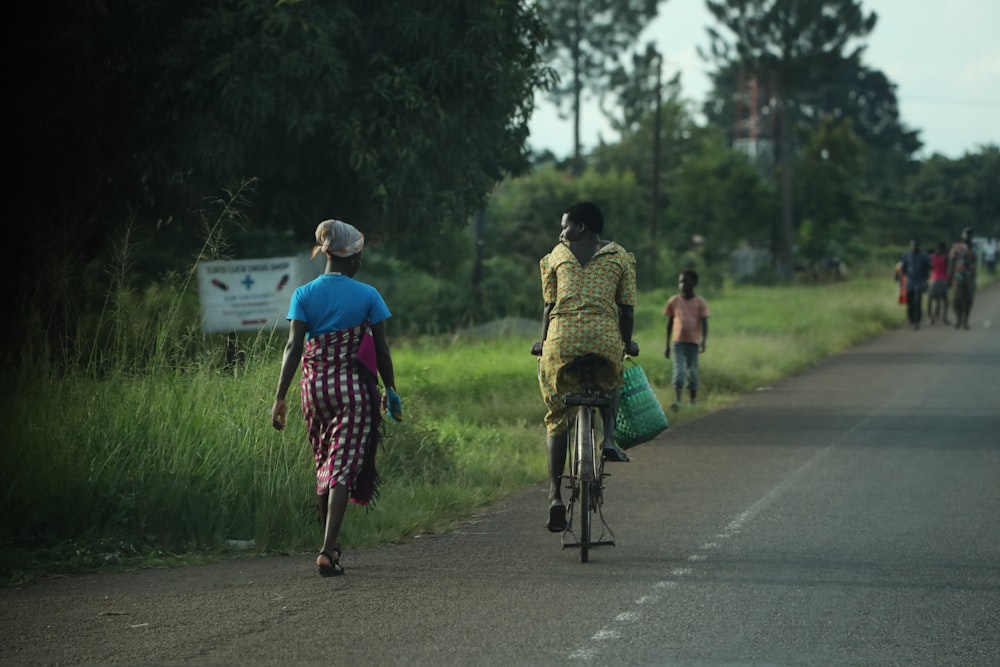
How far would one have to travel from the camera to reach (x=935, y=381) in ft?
65.2

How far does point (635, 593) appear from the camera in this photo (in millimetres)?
7145

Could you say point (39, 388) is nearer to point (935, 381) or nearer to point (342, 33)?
point (342, 33)

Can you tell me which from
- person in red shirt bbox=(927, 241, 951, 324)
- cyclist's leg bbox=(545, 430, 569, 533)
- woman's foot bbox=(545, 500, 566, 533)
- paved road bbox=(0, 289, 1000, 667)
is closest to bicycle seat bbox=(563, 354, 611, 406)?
cyclist's leg bbox=(545, 430, 569, 533)

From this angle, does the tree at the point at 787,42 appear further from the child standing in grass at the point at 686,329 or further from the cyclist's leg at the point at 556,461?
the cyclist's leg at the point at 556,461

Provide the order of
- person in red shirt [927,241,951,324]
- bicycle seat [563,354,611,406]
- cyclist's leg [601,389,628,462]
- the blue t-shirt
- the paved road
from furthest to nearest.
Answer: person in red shirt [927,241,951,324]
cyclist's leg [601,389,628,462]
bicycle seat [563,354,611,406]
the blue t-shirt
the paved road

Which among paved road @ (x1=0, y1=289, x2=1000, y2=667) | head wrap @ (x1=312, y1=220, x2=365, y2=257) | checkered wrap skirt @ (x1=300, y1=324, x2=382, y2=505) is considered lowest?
paved road @ (x1=0, y1=289, x2=1000, y2=667)

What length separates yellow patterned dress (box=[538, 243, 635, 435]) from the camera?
26.2ft

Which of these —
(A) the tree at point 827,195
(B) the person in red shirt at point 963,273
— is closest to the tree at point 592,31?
(A) the tree at point 827,195

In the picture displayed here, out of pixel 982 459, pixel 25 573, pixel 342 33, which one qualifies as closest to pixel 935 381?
pixel 982 459

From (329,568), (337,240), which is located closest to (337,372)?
(337,240)

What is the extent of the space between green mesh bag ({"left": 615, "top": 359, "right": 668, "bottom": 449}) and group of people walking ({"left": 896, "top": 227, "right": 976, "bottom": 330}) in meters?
20.2

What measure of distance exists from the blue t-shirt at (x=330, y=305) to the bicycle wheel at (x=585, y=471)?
125cm

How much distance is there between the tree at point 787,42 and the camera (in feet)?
178

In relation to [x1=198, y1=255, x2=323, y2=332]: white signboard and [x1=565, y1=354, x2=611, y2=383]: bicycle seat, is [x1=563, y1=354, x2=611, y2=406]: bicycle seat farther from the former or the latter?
[x1=198, y1=255, x2=323, y2=332]: white signboard
